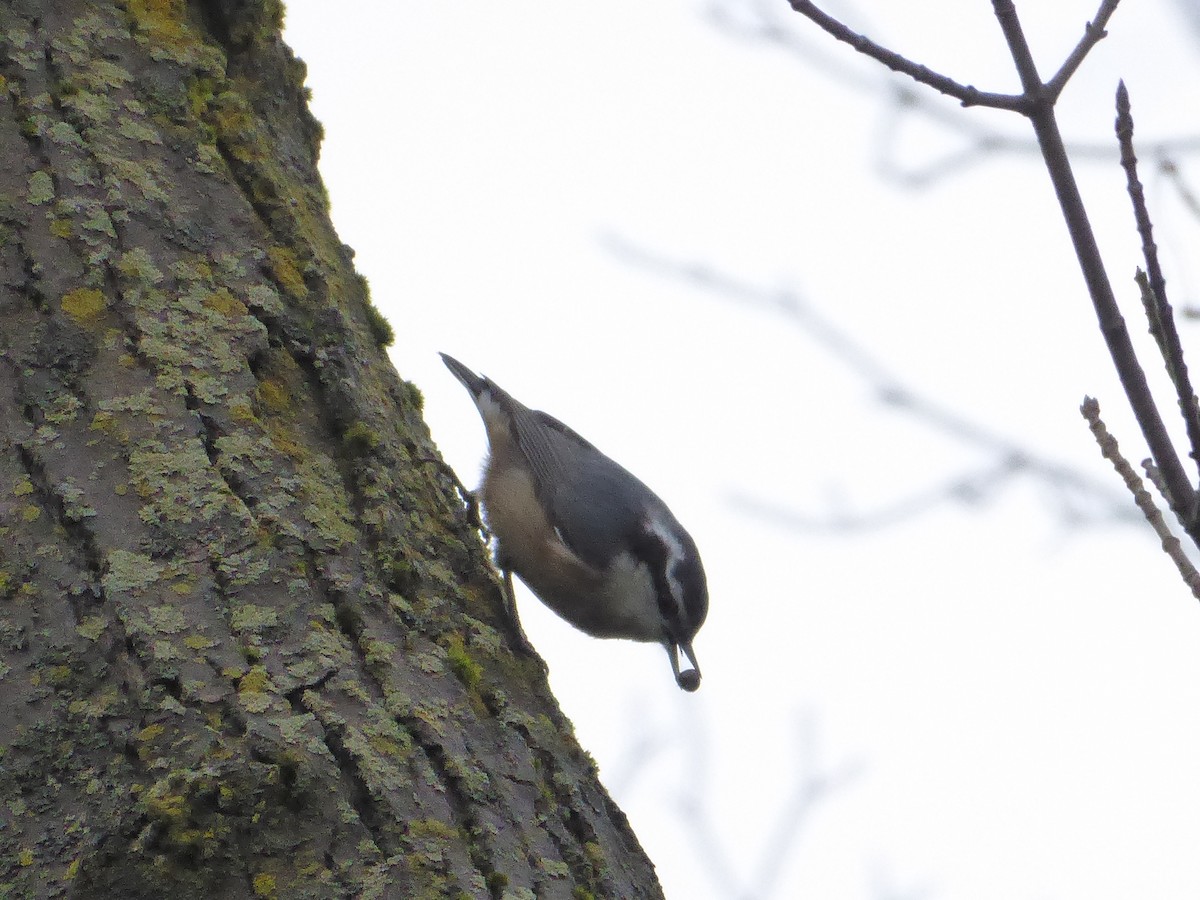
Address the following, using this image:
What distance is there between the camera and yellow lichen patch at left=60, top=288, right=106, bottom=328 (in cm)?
203

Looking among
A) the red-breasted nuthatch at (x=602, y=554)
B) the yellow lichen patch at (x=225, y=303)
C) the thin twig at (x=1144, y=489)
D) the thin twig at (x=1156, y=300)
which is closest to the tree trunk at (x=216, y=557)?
the yellow lichen patch at (x=225, y=303)

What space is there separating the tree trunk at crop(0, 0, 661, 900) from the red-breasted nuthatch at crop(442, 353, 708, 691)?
1169 mm

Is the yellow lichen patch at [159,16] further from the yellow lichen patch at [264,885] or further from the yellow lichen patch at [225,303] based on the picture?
the yellow lichen patch at [264,885]

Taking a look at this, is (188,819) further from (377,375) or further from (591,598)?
(591,598)

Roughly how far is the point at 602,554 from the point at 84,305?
1915mm

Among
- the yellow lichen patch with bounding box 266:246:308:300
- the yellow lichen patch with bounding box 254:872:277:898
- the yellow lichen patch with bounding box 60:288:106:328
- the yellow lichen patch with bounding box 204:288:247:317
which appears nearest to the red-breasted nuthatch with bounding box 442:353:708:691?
the yellow lichen patch with bounding box 266:246:308:300

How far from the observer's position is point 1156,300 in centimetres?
136

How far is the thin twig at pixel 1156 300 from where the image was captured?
Answer: 1.31 metres

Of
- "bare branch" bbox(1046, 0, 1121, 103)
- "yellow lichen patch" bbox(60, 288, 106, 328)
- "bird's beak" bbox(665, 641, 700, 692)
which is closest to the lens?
"bare branch" bbox(1046, 0, 1121, 103)

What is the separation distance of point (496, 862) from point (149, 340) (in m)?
0.95

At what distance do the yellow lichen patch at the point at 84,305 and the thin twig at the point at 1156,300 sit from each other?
4.82ft

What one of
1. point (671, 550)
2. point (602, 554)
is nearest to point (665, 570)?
point (671, 550)

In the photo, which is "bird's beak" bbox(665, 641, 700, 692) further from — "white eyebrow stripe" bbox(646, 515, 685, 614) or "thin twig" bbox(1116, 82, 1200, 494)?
"thin twig" bbox(1116, 82, 1200, 494)

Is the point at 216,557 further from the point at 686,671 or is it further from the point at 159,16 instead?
the point at 686,671
